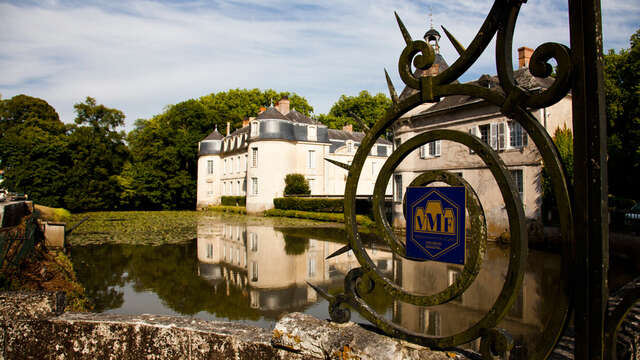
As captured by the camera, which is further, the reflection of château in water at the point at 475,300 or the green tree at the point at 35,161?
the green tree at the point at 35,161

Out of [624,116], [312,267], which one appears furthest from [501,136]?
[312,267]

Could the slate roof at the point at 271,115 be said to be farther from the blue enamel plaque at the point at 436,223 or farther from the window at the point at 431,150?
the blue enamel plaque at the point at 436,223

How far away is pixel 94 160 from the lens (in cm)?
3256

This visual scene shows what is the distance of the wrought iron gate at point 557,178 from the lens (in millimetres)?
1461

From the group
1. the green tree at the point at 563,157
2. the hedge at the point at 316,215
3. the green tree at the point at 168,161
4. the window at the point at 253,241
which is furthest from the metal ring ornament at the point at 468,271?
the green tree at the point at 168,161

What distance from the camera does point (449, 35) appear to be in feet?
6.47

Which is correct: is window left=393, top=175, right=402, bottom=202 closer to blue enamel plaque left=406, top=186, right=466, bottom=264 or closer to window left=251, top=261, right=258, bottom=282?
window left=251, top=261, right=258, bottom=282

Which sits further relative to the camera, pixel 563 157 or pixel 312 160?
pixel 312 160

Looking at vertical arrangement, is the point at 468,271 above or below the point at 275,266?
above

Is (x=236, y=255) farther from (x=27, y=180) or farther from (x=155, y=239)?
(x=27, y=180)

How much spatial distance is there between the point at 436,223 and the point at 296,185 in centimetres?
2899

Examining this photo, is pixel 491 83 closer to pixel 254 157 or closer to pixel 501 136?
pixel 501 136

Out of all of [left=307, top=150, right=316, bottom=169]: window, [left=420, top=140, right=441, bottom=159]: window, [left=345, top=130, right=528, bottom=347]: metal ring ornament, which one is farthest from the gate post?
[left=307, top=150, right=316, bottom=169]: window

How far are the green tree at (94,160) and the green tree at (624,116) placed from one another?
34.6 m
